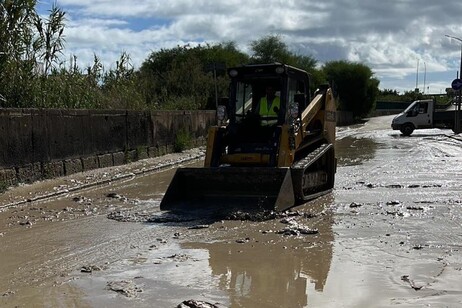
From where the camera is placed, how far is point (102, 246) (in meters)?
7.85

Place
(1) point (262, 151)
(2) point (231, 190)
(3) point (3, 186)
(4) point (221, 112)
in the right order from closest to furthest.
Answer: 1. (2) point (231, 190)
2. (1) point (262, 151)
3. (4) point (221, 112)
4. (3) point (3, 186)

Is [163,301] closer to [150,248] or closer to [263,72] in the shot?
[150,248]

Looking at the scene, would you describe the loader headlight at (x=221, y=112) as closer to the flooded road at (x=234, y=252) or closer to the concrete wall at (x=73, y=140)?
the flooded road at (x=234, y=252)

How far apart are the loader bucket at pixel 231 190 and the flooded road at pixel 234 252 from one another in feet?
1.28

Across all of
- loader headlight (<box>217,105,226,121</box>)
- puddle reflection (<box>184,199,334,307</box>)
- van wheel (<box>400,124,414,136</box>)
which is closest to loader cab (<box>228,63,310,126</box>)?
loader headlight (<box>217,105,226,121</box>)

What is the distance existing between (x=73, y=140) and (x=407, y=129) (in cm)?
2465

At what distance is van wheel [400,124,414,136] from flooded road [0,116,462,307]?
24.1 metres

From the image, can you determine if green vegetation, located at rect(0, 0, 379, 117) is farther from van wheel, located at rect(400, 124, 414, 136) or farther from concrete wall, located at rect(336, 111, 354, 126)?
concrete wall, located at rect(336, 111, 354, 126)

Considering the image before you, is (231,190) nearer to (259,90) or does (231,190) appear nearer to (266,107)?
(266,107)

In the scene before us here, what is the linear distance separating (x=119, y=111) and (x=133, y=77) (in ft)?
14.0

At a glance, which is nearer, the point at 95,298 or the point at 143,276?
the point at 95,298

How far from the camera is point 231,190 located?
33.9ft

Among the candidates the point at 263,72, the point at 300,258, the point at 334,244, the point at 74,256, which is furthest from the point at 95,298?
Answer: the point at 263,72

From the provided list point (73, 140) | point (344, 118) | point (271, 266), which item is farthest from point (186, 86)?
point (344, 118)
